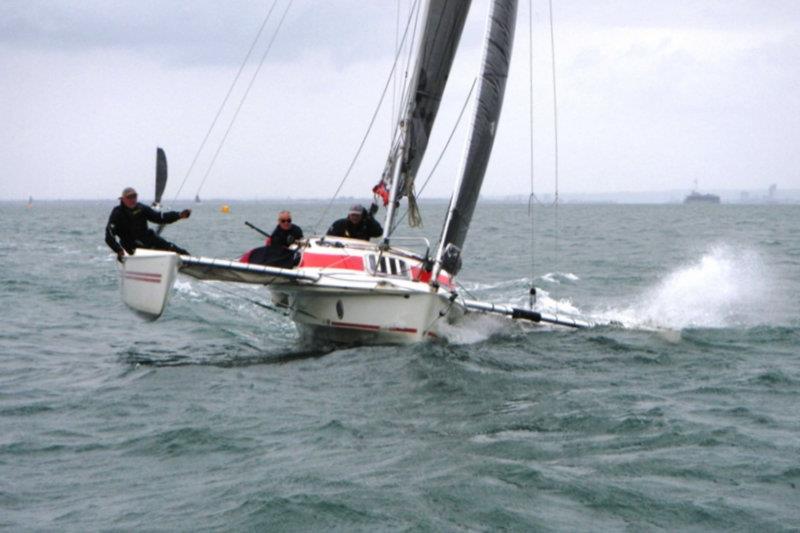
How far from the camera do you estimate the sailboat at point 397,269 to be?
1224cm

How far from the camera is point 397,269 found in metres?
13.2

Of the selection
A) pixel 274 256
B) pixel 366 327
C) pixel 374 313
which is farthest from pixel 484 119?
pixel 274 256

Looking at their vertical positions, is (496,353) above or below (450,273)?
below

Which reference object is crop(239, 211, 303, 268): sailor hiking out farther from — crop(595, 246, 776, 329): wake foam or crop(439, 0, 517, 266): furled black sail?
Result: crop(595, 246, 776, 329): wake foam

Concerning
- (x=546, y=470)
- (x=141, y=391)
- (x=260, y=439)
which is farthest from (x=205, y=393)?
(x=546, y=470)

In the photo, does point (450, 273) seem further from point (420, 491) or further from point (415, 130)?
point (420, 491)

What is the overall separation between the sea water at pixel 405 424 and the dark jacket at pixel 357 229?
1561 mm

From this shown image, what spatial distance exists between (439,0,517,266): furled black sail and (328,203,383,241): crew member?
1822 millimetres

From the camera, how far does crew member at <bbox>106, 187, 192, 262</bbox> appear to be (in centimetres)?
1270

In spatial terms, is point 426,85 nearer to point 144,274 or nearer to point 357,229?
point 357,229

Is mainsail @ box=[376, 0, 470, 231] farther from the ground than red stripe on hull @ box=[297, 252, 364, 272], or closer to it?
farther from the ground

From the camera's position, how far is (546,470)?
7.38 metres

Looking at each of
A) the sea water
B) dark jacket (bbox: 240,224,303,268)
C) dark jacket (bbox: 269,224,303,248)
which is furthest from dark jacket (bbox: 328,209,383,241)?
the sea water

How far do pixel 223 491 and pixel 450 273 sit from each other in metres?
6.23
